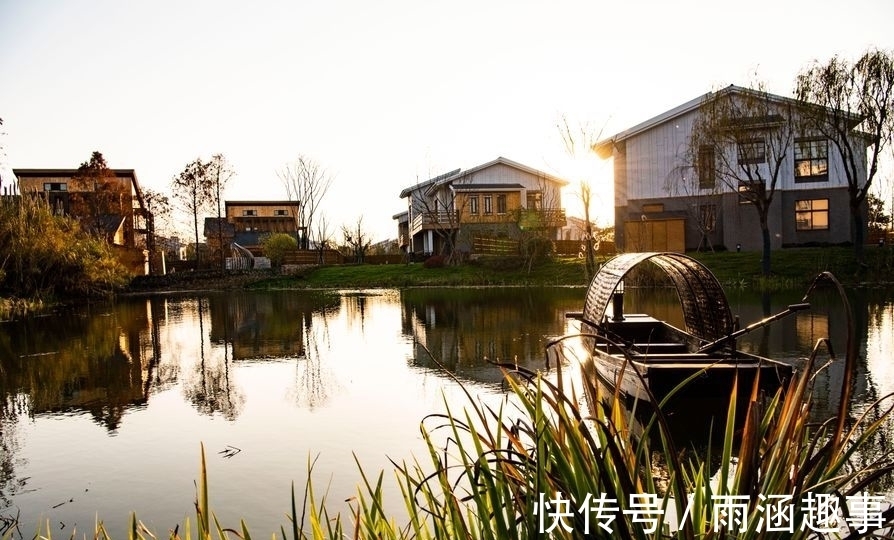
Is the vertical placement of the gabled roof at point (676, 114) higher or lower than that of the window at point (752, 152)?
higher

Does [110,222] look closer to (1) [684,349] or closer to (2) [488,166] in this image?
(2) [488,166]

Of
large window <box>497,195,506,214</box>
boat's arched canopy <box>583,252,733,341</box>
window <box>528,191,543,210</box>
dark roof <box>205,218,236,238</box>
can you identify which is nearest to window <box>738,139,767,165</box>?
window <box>528,191,543,210</box>

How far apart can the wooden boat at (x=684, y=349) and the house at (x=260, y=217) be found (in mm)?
65331

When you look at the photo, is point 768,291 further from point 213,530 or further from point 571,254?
point 213,530

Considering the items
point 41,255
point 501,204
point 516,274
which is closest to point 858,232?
point 516,274

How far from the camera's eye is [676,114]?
3419cm

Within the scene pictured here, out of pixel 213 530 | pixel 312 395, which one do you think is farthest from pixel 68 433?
pixel 213 530

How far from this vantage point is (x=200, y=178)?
5112 centimetres

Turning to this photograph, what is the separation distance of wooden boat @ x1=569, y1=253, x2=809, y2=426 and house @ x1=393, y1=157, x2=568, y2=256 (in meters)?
30.8

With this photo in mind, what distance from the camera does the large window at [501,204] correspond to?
1821 inches

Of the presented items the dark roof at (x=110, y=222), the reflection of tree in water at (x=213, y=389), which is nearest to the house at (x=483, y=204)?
the dark roof at (x=110, y=222)

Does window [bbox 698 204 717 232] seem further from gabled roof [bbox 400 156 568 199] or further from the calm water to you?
gabled roof [bbox 400 156 568 199]

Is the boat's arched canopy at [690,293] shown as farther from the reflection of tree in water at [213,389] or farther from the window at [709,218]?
the window at [709,218]

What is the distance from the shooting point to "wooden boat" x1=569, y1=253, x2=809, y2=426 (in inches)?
288
